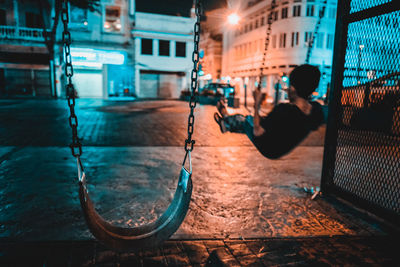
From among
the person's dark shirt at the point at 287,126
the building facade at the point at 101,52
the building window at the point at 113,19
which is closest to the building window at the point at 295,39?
the building facade at the point at 101,52

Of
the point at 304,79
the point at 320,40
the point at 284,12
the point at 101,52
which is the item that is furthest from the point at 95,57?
the point at 320,40

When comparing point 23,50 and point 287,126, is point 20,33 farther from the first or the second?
point 287,126

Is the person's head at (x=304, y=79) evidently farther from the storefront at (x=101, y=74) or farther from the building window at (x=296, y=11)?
the building window at (x=296, y=11)

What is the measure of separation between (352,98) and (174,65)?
985 inches

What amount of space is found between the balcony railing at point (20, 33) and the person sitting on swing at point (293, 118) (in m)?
25.4

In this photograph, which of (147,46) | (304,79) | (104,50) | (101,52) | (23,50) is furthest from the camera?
(147,46)

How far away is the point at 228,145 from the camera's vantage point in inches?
306

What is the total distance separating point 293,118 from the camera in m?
3.01

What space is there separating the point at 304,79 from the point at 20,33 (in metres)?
26.7

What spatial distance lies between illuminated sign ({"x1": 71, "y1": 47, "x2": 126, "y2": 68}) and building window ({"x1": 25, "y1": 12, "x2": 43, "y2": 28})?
3.63m

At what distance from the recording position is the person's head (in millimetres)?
2916

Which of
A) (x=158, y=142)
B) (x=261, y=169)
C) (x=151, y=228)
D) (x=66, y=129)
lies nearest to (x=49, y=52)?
(x=66, y=129)

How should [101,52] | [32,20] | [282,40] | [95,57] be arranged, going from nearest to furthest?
1. [32,20]
2. [95,57]
3. [101,52]
4. [282,40]

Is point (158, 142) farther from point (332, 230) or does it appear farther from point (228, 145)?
point (332, 230)
